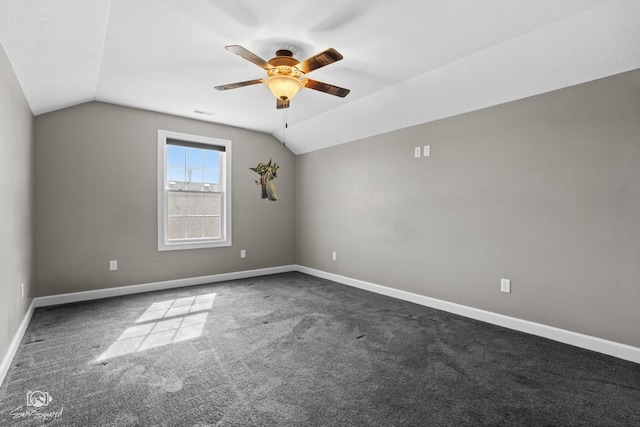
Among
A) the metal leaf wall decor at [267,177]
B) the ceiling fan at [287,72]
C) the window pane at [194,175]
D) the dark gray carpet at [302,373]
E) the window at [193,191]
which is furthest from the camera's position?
the window pane at [194,175]

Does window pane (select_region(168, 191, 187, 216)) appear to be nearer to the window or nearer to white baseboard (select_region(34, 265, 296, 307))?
the window

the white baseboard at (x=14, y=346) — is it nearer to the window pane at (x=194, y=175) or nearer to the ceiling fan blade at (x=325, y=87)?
the window pane at (x=194, y=175)

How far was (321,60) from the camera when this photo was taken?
92.5 inches

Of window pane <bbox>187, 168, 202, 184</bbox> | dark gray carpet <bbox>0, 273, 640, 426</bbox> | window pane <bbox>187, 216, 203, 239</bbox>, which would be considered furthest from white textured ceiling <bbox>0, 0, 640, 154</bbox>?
dark gray carpet <bbox>0, 273, 640, 426</bbox>

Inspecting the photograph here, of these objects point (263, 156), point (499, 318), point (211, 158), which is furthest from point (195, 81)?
point (499, 318)

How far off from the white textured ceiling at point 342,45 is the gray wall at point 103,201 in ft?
1.33

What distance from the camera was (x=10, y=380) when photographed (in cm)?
210

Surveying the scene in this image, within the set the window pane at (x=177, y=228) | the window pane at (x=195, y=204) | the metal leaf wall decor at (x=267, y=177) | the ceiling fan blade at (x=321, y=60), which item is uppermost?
the ceiling fan blade at (x=321, y=60)

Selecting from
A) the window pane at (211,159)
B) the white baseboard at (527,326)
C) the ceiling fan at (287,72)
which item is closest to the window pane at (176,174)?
the window pane at (211,159)

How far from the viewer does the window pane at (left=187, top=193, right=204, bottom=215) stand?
4.88 meters

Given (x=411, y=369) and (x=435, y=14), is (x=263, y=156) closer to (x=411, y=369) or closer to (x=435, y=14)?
(x=435, y=14)

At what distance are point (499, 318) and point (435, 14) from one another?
280 cm

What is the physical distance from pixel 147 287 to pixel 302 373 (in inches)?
123

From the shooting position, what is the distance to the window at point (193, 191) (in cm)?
458
